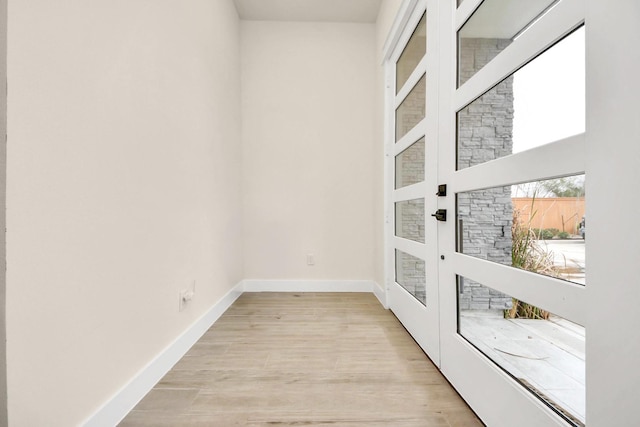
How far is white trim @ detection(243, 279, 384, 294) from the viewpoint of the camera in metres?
3.28

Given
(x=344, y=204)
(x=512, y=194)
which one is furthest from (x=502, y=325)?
(x=344, y=204)

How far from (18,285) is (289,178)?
258 centimetres

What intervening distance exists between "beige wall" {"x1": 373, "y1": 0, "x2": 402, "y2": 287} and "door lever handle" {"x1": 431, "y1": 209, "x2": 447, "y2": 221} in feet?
4.19

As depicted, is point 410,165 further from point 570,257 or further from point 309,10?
point 309,10

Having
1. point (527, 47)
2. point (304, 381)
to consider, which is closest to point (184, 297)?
point (304, 381)

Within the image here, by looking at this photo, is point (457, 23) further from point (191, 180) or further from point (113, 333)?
point (113, 333)

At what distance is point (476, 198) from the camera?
4.27ft

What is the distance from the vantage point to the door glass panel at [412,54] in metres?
1.94

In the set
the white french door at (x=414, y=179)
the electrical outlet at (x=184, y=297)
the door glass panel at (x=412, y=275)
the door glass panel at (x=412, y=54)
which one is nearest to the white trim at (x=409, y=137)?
the white french door at (x=414, y=179)

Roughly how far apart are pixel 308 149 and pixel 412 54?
1435mm

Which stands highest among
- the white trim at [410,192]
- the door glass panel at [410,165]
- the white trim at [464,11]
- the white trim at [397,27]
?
the white trim at [397,27]

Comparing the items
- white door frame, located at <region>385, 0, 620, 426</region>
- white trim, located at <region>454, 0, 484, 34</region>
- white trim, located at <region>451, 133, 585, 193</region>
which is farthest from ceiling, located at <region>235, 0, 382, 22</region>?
white trim, located at <region>451, 133, 585, 193</region>

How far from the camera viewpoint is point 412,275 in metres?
2.12

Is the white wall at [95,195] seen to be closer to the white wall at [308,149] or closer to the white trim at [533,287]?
the white wall at [308,149]
